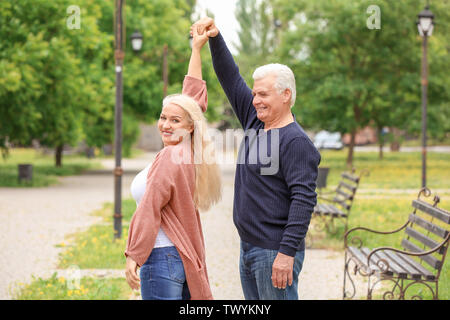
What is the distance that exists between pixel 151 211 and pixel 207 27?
42.2 inches

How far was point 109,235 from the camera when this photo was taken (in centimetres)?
958

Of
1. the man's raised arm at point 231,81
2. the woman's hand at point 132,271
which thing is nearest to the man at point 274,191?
the man's raised arm at point 231,81

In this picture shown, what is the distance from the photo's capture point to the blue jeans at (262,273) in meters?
3.20

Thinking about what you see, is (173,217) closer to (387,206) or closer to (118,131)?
(118,131)

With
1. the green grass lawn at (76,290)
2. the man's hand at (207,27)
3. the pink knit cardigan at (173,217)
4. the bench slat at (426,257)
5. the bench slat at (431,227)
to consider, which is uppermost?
the man's hand at (207,27)

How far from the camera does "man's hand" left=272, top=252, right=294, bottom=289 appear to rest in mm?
3086

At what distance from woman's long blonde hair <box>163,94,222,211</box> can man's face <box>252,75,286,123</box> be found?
0.30 m

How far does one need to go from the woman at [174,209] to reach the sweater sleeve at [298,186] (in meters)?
0.38

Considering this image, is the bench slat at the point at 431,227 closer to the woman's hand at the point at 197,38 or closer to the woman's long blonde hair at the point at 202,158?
the woman's long blonde hair at the point at 202,158

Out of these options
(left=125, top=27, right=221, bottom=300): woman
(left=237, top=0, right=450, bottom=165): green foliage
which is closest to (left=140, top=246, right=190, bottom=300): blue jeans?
(left=125, top=27, right=221, bottom=300): woman

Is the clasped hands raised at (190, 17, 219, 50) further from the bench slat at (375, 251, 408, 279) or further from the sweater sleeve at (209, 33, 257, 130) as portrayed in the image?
the bench slat at (375, 251, 408, 279)

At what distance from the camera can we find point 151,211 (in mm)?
2969
